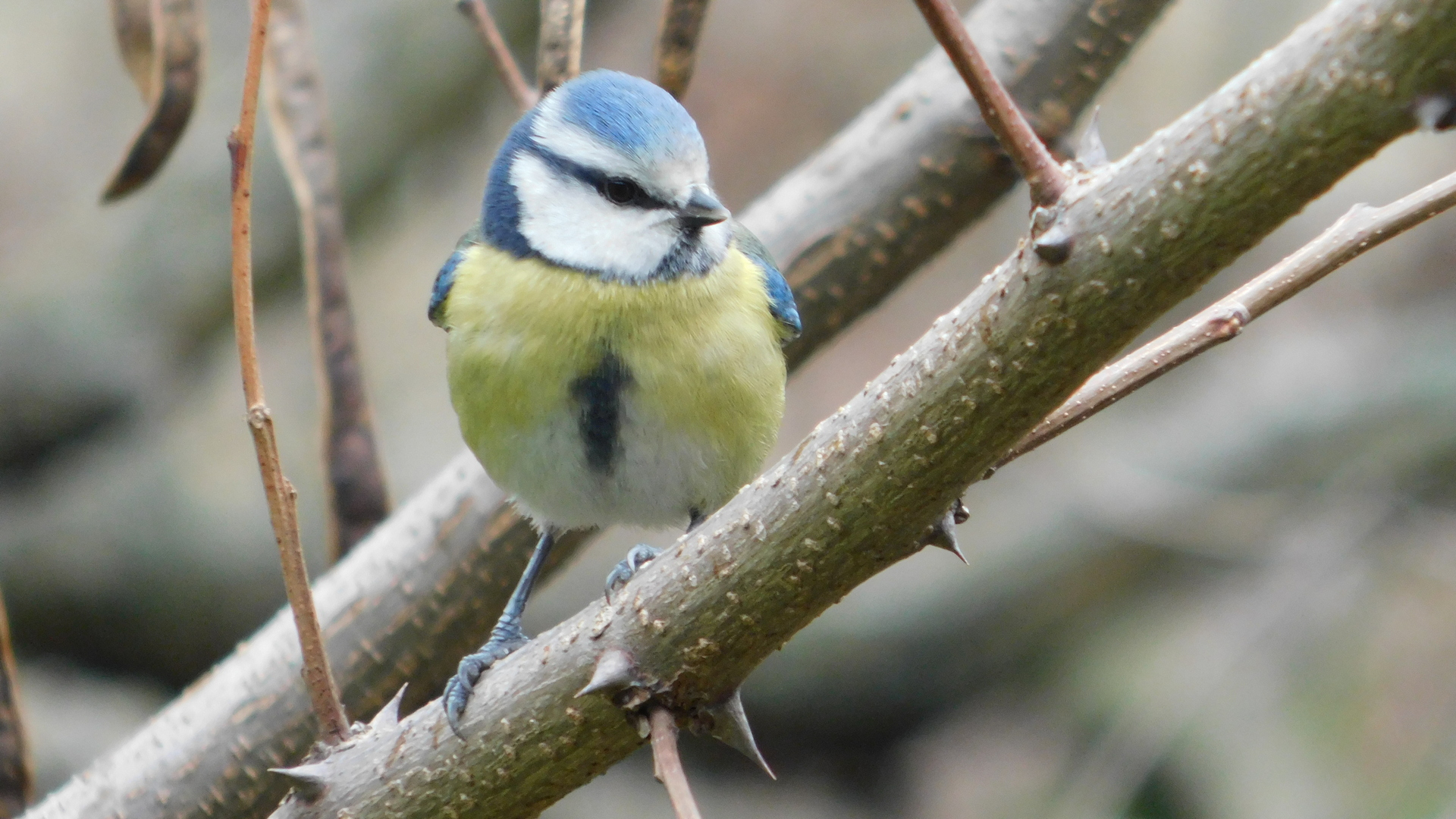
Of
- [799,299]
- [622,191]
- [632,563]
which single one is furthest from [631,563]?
[799,299]

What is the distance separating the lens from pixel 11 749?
1.86 m

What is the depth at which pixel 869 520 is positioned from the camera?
1.06 metres

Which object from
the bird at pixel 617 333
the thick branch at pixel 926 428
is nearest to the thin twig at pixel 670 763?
the thick branch at pixel 926 428

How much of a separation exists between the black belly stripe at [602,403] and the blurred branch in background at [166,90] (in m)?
0.83

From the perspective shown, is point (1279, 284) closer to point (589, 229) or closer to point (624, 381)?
point (624, 381)

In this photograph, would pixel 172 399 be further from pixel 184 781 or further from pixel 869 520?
pixel 869 520

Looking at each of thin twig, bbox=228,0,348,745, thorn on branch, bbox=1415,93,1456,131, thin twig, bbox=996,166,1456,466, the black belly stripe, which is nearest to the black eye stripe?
the black belly stripe

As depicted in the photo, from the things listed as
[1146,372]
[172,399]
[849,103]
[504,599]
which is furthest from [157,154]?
[849,103]

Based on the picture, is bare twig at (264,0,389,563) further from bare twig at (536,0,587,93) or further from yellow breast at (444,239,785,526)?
bare twig at (536,0,587,93)

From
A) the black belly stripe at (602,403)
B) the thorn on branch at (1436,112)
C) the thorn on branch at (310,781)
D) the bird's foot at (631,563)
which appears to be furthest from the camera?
the black belly stripe at (602,403)

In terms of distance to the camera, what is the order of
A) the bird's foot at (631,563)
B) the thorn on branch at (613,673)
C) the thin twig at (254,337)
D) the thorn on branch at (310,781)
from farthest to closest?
the bird's foot at (631,563) → the thorn on branch at (310,781) → the thorn on branch at (613,673) → the thin twig at (254,337)

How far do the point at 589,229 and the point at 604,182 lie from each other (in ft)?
0.25

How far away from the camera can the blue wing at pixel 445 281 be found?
2020 mm

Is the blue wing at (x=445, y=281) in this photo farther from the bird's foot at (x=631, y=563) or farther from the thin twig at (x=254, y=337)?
the thin twig at (x=254, y=337)
